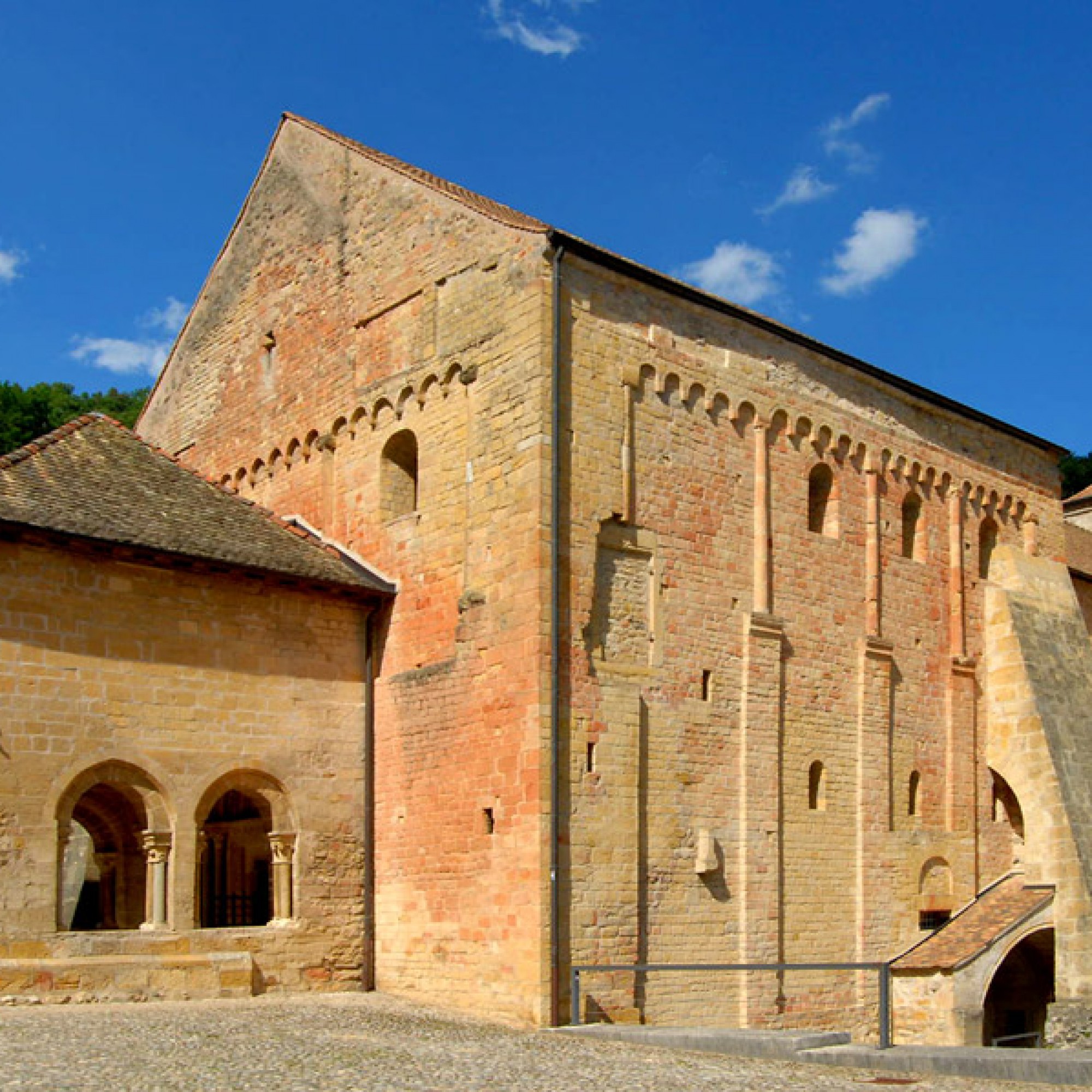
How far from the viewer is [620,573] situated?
17.0 m

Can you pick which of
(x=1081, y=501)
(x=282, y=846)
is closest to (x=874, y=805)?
(x=282, y=846)

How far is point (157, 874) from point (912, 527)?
12.2m

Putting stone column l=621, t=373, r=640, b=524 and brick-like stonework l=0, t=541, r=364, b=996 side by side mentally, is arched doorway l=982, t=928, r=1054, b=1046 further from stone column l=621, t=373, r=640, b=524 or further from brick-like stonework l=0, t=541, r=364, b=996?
brick-like stonework l=0, t=541, r=364, b=996

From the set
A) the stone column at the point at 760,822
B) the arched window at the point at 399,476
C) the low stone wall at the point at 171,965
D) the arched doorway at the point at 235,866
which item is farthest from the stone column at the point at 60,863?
the stone column at the point at 760,822

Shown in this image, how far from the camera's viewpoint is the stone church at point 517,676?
15656mm

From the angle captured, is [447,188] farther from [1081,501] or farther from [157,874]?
[1081,501]

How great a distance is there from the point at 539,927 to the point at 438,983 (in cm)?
193

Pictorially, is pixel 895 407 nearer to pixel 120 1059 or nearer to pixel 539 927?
pixel 539 927

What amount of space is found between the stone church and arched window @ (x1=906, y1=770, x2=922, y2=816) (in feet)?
0.17

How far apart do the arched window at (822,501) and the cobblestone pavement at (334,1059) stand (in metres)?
8.66

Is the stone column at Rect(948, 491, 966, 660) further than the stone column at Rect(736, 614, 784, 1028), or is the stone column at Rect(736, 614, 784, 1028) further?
the stone column at Rect(948, 491, 966, 660)

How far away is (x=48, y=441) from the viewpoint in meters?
17.4

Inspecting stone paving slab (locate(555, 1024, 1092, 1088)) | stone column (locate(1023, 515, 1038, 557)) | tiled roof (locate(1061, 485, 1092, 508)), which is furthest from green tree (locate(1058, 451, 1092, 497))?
stone paving slab (locate(555, 1024, 1092, 1088))

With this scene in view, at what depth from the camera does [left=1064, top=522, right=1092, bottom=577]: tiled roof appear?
29.8 m
